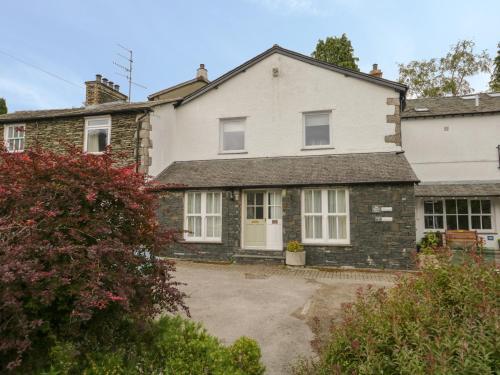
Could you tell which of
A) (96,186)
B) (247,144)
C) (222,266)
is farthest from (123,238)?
(247,144)

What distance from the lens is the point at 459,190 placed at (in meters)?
15.2

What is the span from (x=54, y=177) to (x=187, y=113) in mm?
12413

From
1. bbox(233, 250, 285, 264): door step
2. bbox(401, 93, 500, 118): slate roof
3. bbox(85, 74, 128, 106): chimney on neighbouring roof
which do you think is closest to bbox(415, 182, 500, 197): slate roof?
bbox(401, 93, 500, 118): slate roof

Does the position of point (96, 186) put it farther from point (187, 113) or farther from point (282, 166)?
point (187, 113)

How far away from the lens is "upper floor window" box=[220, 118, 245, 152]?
14.5m

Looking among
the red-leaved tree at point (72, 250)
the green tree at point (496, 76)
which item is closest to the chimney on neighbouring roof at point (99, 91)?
the red-leaved tree at point (72, 250)

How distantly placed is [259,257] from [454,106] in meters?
13.3

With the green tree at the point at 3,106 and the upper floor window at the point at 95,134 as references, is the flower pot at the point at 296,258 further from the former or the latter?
the green tree at the point at 3,106

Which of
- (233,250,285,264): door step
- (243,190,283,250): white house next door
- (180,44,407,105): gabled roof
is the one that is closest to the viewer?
(233,250,285,264): door step

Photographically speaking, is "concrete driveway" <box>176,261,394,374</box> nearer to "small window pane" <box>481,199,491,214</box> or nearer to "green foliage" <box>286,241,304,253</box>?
"green foliage" <box>286,241,304,253</box>

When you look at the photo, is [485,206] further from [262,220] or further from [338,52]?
[338,52]

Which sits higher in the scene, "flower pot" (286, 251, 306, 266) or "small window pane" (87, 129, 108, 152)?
"small window pane" (87, 129, 108, 152)

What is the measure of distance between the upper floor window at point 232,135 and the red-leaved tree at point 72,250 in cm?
1091

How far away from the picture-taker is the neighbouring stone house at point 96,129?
13.9m
